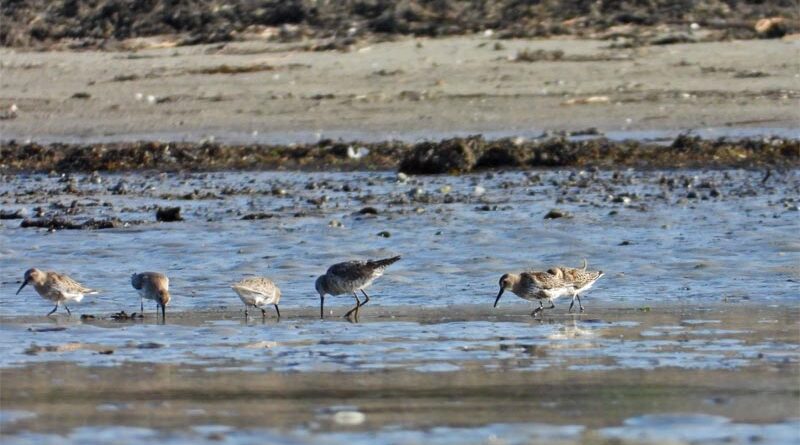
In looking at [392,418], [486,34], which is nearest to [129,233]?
[392,418]

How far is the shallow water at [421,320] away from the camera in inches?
242

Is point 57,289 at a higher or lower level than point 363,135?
lower

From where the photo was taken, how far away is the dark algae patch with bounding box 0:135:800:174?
16.7 m

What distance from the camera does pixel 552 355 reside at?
7.81 metres

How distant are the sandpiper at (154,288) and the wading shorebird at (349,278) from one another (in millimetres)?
924

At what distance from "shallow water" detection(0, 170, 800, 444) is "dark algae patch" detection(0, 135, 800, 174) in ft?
1.36

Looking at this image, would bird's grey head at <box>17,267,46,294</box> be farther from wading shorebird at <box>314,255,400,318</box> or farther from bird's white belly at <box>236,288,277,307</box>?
wading shorebird at <box>314,255,400,318</box>

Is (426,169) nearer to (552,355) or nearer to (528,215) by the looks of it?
(528,215)

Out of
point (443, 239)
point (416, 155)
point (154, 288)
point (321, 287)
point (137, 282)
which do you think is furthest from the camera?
point (416, 155)

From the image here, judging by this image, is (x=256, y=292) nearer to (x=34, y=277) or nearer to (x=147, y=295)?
(x=147, y=295)

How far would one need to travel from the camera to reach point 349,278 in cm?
1008

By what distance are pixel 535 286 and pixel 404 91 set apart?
411 inches

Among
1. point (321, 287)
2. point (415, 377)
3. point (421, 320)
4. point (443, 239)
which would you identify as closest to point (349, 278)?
point (321, 287)

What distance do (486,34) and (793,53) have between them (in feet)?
13.1
